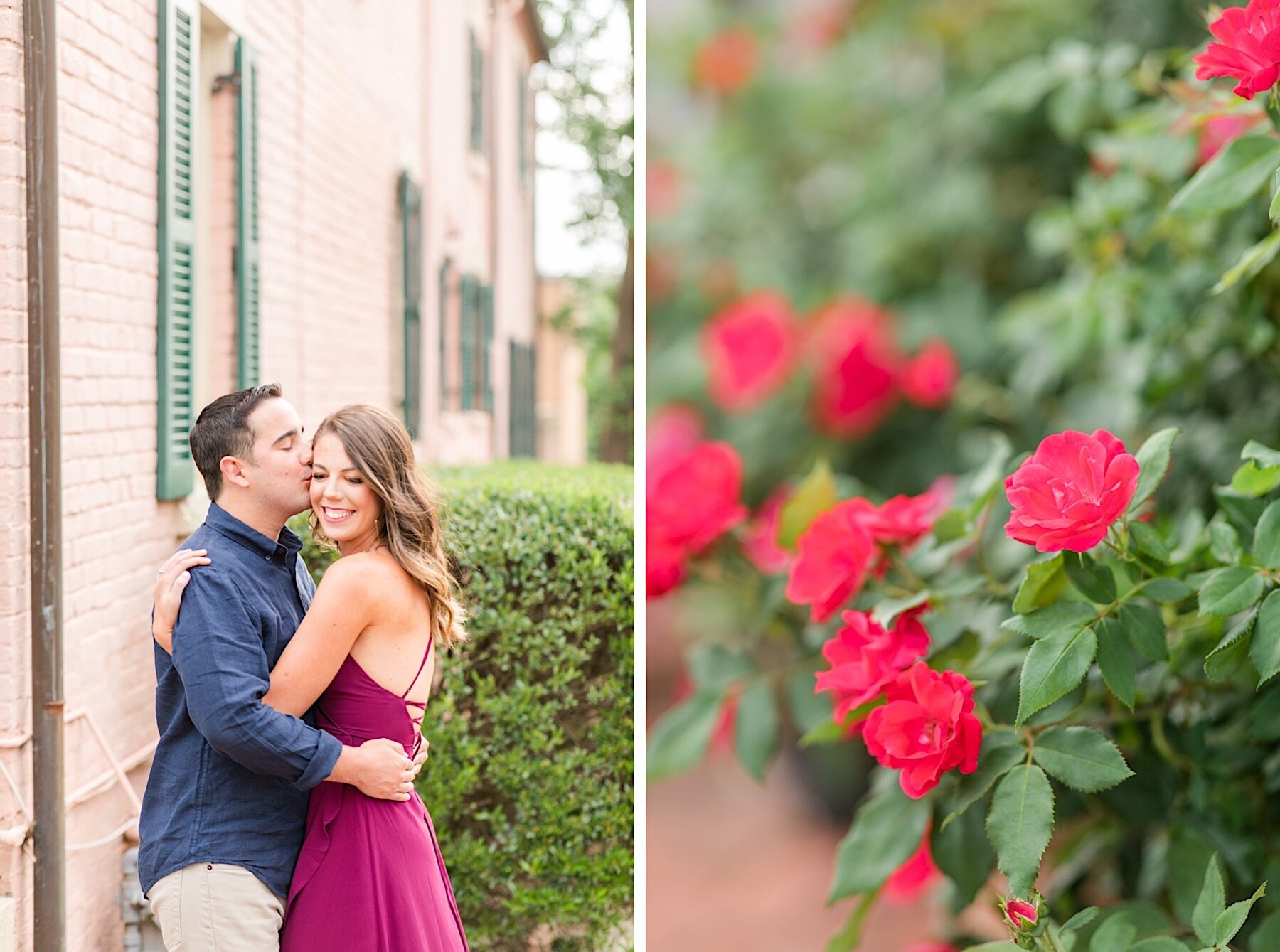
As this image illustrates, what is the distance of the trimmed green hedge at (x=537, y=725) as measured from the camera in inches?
94.6

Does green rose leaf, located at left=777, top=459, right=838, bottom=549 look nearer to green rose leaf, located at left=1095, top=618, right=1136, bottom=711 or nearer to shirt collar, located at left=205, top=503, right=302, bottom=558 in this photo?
green rose leaf, located at left=1095, top=618, right=1136, bottom=711

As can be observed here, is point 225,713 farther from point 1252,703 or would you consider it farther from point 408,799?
point 1252,703

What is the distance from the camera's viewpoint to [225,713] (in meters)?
1.41

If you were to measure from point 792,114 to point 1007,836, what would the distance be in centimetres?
221

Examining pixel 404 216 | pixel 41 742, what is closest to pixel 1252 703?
pixel 41 742

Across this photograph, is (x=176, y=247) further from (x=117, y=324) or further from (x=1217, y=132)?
(x=1217, y=132)

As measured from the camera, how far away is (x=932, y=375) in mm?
2445

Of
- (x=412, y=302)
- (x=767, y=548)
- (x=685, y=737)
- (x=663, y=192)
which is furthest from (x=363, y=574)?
(x=412, y=302)

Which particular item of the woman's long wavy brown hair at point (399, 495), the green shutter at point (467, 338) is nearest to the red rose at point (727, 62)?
the woman's long wavy brown hair at point (399, 495)

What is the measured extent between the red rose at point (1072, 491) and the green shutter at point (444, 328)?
4097 mm

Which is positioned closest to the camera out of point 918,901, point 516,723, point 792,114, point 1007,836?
point 1007,836

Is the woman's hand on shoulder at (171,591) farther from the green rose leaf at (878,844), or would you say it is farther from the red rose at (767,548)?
the green rose leaf at (878,844)

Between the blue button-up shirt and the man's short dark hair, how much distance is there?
0.17 feet

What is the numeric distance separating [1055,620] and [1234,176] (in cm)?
56
